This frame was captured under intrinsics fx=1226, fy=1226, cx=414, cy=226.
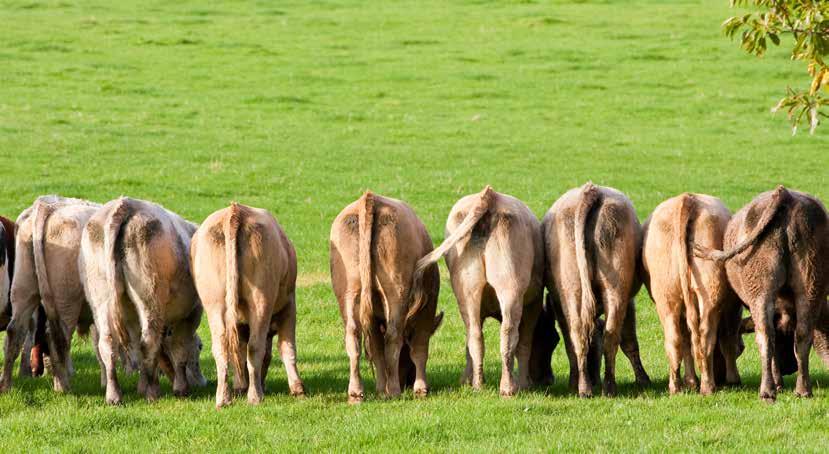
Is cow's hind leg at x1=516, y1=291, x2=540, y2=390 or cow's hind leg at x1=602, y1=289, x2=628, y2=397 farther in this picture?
cow's hind leg at x1=516, y1=291, x2=540, y2=390

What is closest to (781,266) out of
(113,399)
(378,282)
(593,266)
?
(593,266)

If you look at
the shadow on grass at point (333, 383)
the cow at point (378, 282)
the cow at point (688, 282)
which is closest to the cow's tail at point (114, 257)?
the shadow on grass at point (333, 383)

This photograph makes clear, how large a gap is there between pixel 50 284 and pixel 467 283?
4.39m

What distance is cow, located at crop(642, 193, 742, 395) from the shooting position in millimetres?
11914

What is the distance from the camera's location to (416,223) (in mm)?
12578

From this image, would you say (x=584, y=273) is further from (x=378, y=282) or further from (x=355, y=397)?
(x=355, y=397)

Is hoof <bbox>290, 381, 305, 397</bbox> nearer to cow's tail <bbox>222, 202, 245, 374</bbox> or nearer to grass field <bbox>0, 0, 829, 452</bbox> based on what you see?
grass field <bbox>0, 0, 829, 452</bbox>

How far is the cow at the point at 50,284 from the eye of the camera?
1278cm

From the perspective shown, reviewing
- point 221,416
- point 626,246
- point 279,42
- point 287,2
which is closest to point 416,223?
point 626,246

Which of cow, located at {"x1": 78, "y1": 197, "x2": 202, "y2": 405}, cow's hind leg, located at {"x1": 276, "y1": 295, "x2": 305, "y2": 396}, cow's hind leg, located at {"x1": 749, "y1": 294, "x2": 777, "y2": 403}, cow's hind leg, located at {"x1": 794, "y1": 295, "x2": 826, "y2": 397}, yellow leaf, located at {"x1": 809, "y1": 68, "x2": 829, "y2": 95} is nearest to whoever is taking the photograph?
yellow leaf, located at {"x1": 809, "y1": 68, "x2": 829, "y2": 95}

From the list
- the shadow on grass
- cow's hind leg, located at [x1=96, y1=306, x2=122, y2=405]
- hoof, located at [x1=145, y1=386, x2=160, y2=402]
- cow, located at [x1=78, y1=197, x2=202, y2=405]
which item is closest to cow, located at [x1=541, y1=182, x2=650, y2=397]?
the shadow on grass

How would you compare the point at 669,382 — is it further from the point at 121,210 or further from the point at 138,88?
the point at 138,88

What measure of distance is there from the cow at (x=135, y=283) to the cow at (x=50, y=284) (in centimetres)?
35

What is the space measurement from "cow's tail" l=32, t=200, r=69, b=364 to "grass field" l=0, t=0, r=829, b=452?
522 millimetres
